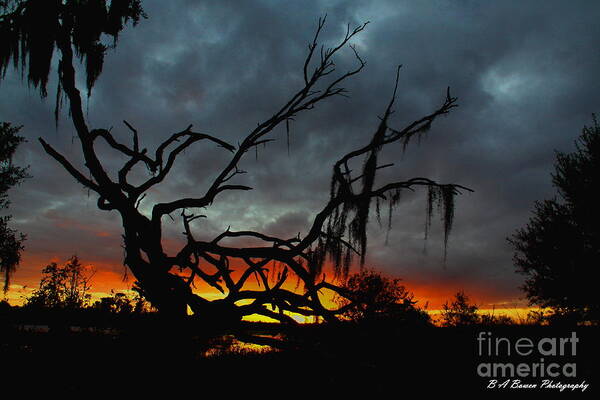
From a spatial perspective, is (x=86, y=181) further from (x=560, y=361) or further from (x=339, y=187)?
(x=560, y=361)

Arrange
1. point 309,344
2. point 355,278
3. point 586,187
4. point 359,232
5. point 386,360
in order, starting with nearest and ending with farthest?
point 309,344
point 386,360
point 359,232
point 586,187
point 355,278

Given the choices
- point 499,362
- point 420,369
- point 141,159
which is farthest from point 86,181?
point 499,362

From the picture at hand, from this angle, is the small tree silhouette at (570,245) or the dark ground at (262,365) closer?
the dark ground at (262,365)

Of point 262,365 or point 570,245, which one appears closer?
point 262,365

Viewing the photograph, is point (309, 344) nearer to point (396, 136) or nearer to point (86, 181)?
point (396, 136)

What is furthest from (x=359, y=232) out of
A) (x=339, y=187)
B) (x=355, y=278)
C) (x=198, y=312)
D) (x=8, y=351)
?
(x=355, y=278)

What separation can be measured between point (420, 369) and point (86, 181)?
769 cm

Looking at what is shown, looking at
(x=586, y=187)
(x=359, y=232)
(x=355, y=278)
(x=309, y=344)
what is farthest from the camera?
(x=355, y=278)

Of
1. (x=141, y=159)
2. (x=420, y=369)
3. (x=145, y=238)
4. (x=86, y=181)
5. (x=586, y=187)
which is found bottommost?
(x=420, y=369)

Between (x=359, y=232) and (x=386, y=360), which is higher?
(x=359, y=232)

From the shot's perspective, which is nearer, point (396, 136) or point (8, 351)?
point (8, 351)

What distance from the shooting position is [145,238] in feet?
26.9

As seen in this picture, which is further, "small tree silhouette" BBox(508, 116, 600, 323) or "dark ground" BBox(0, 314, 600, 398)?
"small tree silhouette" BBox(508, 116, 600, 323)

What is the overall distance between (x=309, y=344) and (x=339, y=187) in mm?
3330
